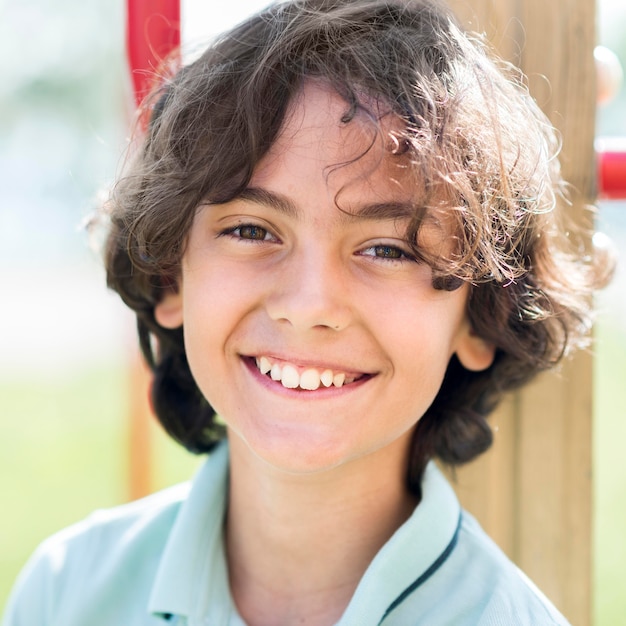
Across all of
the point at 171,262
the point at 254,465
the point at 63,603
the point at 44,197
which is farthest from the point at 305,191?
the point at 44,197

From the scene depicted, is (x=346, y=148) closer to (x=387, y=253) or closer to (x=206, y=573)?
(x=387, y=253)

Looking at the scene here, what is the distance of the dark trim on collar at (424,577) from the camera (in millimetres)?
1188

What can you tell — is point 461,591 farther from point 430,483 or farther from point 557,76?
point 557,76

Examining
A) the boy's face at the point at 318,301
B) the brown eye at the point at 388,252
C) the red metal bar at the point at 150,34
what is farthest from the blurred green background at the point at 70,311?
the brown eye at the point at 388,252

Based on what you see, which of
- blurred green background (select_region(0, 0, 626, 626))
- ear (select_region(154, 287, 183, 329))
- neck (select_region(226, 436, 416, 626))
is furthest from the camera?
blurred green background (select_region(0, 0, 626, 626))

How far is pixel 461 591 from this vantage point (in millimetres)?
1199

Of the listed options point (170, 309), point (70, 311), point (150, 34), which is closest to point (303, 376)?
point (170, 309)

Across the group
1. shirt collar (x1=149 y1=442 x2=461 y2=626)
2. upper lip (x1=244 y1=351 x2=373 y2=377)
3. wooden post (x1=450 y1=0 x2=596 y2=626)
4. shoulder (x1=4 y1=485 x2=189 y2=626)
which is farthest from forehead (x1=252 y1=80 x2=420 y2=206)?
shoulder (x1=4 y1=485 x2=189 y2=626)

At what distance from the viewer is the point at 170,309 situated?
1446 millimetres

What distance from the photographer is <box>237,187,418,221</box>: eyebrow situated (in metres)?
1.12

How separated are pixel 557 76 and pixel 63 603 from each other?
1.10 metres

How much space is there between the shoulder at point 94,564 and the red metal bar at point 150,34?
2.22 feet

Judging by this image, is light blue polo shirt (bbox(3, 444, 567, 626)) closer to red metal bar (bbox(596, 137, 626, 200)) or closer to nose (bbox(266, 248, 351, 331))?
nose (bbox(266, 248, 351, 331))

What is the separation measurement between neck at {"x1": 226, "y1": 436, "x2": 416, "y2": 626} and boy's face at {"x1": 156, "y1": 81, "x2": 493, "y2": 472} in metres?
0.11
